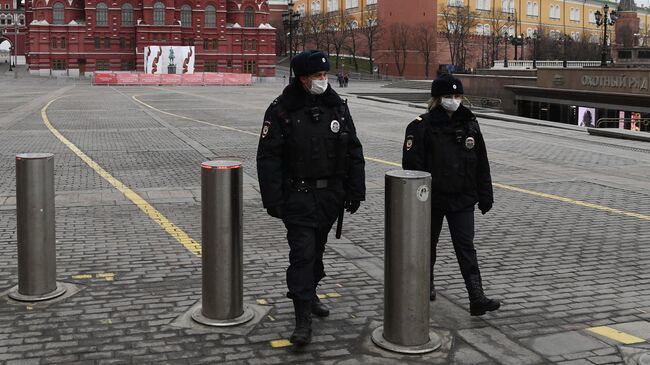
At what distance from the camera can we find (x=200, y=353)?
15.4 ft

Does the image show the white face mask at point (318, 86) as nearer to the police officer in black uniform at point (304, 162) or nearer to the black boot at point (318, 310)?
the police officer in black uniform at point (304, 162)

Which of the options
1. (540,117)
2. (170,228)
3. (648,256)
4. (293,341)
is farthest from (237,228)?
(540,117)

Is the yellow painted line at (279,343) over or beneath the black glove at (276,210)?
beneath

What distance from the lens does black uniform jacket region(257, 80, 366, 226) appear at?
15.9 ft

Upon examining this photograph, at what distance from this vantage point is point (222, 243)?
514 centimetres

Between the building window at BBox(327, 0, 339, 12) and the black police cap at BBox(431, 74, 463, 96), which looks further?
the building window at BBox(327, 0, 339, 12)

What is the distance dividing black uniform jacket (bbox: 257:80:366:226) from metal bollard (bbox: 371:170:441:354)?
0.46 metres

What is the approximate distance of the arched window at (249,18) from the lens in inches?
3647

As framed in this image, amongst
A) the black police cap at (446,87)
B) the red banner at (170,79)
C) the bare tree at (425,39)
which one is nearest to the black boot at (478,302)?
the black police cap at (446,87)

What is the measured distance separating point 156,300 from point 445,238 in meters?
3.76

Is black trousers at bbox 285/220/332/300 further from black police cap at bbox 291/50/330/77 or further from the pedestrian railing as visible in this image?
the pedestrian railing

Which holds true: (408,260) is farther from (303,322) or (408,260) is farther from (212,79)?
(212,79)

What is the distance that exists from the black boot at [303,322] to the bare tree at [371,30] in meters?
93.7

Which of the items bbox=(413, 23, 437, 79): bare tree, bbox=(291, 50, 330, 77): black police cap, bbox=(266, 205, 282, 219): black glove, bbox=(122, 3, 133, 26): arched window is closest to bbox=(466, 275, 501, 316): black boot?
bbox=(266, 205, 282, 219): black glove
